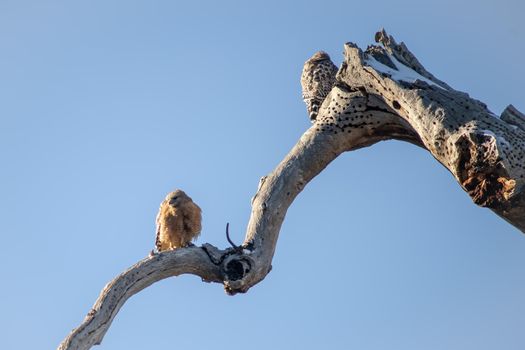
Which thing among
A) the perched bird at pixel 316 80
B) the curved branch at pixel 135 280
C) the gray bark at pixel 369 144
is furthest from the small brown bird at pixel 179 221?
the curved branch at pixel 135 280

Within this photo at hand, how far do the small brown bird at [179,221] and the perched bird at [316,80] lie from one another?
301 cm

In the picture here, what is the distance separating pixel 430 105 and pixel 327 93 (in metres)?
1.98

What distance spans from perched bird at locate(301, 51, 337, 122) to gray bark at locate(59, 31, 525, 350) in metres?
0.68

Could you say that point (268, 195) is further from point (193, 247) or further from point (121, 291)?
point (121, 291)

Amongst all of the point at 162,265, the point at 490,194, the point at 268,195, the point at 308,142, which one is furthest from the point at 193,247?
the point at 490,194

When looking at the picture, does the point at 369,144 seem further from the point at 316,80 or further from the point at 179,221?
the point at 179,221

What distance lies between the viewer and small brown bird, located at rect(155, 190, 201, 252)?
1234 cm

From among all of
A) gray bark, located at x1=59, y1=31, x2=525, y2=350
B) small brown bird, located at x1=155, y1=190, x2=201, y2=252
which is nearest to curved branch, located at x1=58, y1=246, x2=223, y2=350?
gray bark, located at x1=59, y1=31, x2=525, y2=350

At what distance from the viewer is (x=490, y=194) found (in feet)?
24.0

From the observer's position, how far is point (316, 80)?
31.7 ft

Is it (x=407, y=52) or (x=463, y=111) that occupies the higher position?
(x=407, y=52)

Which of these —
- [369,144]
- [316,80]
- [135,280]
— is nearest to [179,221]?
[316,80]

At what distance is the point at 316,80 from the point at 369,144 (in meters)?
1.29

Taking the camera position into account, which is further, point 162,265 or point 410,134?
point 410,134
